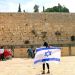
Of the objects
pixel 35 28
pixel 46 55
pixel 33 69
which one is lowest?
pixel 33 69

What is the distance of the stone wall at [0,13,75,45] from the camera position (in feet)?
170

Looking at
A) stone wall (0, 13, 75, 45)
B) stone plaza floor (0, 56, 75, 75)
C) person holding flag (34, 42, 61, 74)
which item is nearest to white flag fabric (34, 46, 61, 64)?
person holding flag (34, 42, 61, 74)

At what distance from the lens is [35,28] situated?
5250 centimetres

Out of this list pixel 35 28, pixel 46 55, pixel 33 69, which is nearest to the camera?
pixel 46 55

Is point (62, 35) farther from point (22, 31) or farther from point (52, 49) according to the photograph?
point (52, 49)

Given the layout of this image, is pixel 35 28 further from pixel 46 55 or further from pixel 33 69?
pixel 46 55

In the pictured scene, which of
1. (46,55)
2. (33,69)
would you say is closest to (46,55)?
(46,55)

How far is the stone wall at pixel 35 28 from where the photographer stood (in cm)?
5175

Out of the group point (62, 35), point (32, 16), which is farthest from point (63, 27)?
point (32, 16)

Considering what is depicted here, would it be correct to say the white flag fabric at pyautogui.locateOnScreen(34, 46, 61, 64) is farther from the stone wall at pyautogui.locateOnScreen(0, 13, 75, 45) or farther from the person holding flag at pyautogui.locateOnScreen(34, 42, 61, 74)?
the stone wall at pyautogui.locateOnScreen(0, 13, 75, 45)

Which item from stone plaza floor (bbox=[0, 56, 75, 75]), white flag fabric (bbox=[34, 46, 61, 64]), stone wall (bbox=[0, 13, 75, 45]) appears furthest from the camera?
stone wall (bbox=[0, 13, 75, 45])

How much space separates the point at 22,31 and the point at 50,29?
166 inches

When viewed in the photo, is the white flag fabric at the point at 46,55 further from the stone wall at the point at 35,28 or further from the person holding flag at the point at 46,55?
the stone wall at the point at 35,28

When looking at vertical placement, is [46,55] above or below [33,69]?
above
